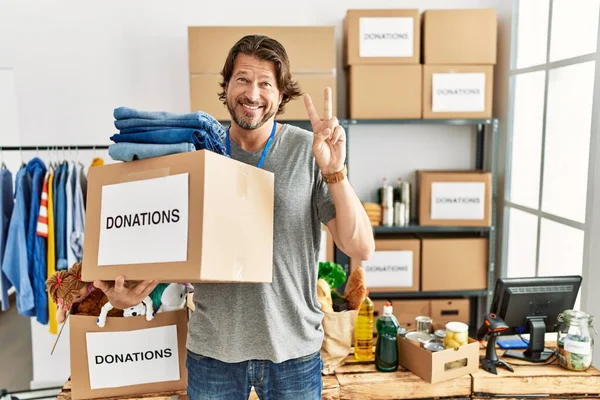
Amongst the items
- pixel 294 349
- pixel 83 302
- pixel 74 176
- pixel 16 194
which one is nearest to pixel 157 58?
pixel 74 176

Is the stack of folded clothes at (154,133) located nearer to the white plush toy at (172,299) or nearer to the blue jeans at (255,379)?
Result: the blue jeans at (255,379)

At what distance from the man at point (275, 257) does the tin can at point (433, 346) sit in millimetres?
527

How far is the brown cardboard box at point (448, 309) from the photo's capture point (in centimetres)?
309

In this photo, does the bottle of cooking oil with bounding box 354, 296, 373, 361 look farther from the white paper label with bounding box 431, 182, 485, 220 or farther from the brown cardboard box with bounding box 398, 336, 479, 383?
the white paper label with bounding box 431, 182, 485, 220

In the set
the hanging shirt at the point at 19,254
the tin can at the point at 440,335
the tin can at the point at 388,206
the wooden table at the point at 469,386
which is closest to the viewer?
the wooden table at the point at 469,386

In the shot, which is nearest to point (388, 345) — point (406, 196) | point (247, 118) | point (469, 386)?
point (469, 386)

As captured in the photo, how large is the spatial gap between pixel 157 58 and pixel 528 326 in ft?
8.29

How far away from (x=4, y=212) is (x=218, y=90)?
130 centimetres

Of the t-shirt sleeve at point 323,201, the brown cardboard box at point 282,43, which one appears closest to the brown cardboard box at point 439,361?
the t-shirt sleeve at point 323,201

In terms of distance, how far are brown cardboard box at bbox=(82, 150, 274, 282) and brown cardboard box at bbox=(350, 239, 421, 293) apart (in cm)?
189

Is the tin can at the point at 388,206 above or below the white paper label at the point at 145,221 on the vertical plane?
below

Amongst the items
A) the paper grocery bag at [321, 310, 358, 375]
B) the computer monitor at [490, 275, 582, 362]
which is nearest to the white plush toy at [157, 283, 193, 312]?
the paper grocery bag at [321, 310, 358, 375]

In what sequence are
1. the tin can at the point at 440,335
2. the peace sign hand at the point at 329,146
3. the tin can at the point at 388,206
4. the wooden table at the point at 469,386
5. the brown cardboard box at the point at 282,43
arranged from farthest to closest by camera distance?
the tin can at the point at 388,206, the brown cardboard box at the point at 282,43, the tin can at the point at 440,335, the wooden table at the point at 469,386, the peace sign hand at the point at 329,146

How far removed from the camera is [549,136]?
264 centimetres
